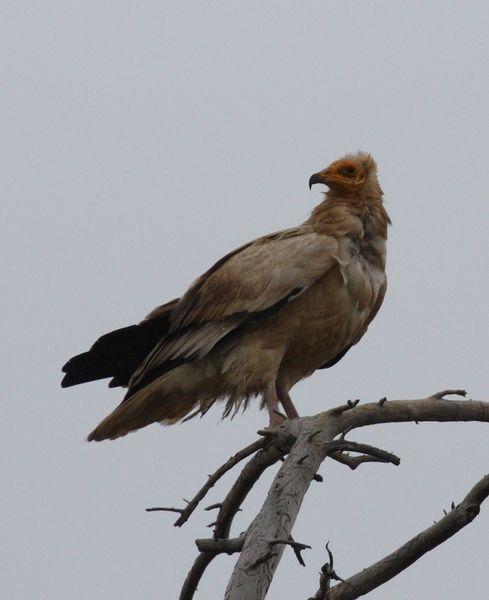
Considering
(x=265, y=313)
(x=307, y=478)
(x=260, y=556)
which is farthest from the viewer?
(x=265, y=313)

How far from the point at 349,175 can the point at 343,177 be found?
6cm

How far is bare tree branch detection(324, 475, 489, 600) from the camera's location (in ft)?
14.4

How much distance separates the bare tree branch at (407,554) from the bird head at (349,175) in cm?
405

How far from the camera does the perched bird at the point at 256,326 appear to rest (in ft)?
24.8

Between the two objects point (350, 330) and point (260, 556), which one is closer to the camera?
point (260, 556)

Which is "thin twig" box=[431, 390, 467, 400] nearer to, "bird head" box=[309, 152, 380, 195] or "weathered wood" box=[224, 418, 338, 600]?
"weathered wood" box=[224, 418, 338, 600]

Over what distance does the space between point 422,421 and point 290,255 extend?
2548 millimetres

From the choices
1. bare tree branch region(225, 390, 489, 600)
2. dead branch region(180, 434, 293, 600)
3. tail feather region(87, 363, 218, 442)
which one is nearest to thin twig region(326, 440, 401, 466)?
bare tree branch region(225, 390, 489, 600)

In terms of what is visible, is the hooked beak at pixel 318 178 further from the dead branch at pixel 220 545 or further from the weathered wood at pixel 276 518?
the dead branch at pixel 220 545

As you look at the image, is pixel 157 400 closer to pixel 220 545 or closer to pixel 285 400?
pixel 285 400

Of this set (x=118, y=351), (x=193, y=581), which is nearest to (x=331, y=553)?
(x=193, y=581)

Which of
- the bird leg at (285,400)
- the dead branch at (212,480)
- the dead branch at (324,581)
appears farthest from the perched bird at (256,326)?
the dead branch at (324,581)

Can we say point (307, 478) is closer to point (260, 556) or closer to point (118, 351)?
point (260, 556)

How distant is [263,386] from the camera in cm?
755
